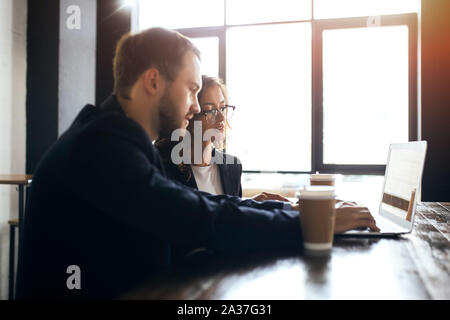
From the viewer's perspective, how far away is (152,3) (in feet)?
14.5

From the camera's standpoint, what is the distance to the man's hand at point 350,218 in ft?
3.45

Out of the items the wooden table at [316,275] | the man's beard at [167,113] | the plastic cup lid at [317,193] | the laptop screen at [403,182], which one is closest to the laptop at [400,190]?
the laptop screen at [403,182]

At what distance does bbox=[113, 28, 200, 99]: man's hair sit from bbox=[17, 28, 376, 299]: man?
0.16 m

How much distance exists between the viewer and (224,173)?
2148 millimetres

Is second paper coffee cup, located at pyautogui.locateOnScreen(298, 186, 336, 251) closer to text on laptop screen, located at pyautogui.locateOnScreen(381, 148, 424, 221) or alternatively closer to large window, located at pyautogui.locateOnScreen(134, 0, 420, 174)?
text on laptop screen, located at pyautogui.locateOnScreen(381, 148, 424, 221)

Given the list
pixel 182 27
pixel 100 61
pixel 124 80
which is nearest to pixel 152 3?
pixel 182 27

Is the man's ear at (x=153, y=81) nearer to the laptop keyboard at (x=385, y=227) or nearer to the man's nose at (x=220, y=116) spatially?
the laptop keyboard at (x=385, y=227)

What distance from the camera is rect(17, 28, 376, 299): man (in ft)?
2.68

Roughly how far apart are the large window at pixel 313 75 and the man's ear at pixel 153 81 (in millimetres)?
2961

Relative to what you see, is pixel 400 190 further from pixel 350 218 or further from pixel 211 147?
pixel 211 147

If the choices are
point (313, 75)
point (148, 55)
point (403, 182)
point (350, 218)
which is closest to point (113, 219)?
point (148, 55)
